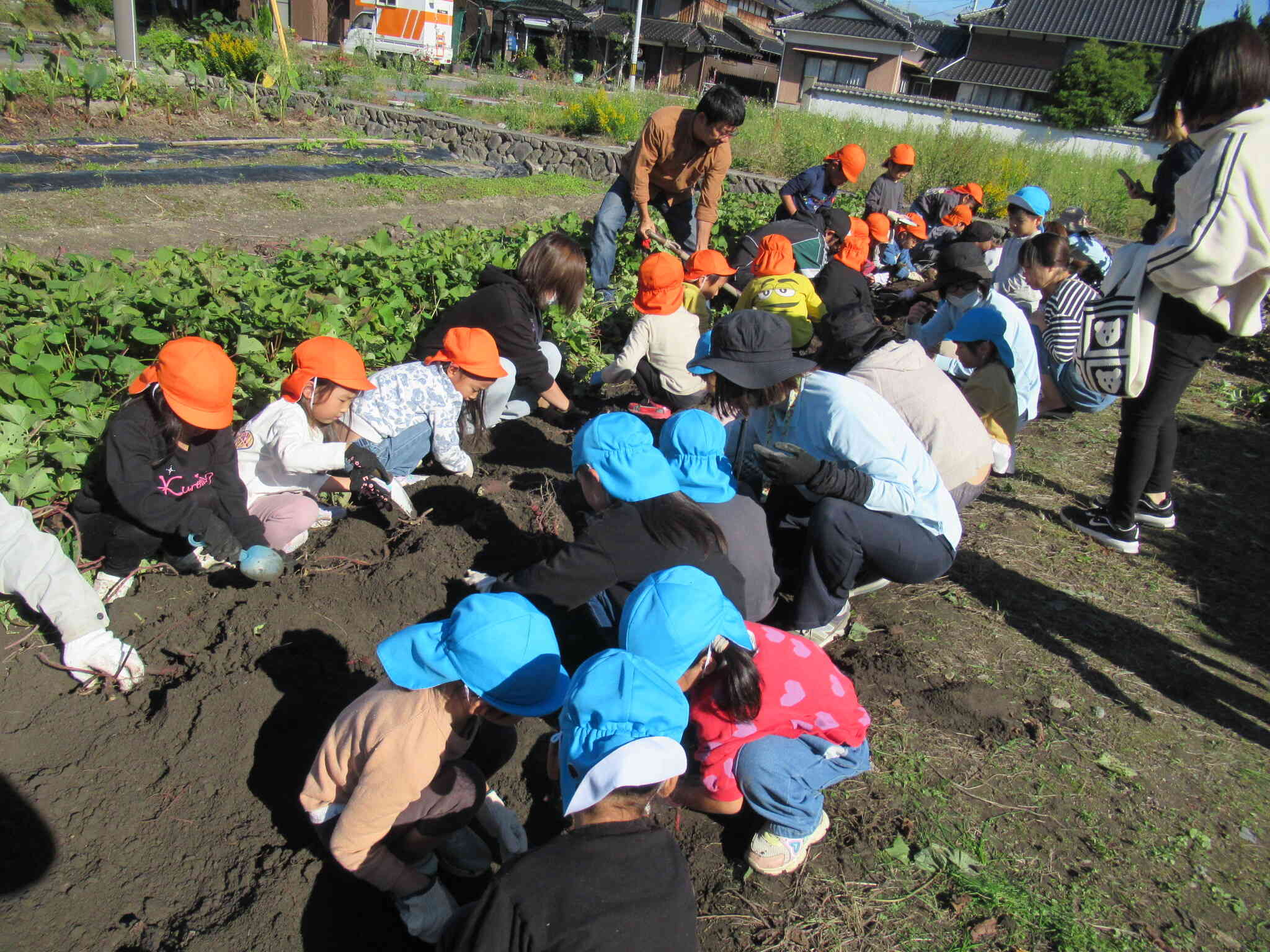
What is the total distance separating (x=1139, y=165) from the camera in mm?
16656

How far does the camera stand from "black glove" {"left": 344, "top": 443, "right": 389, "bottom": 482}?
10.6ft

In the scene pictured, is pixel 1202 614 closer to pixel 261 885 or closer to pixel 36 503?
pixel 261 885

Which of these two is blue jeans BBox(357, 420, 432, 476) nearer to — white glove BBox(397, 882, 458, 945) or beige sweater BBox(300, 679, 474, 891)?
beige sweater BBox(300, 679, 474, 891)

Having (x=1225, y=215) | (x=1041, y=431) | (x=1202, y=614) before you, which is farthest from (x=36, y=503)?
(x=1041, y=431)

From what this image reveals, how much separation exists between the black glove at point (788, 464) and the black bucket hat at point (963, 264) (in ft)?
8.58

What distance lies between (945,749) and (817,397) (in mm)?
1242

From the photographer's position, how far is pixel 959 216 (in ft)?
30.5

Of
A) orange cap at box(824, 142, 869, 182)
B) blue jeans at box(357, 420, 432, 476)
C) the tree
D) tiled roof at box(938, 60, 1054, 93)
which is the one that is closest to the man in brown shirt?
orange cap at box(824, 142, 869, 182)

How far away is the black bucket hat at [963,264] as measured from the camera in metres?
4.68

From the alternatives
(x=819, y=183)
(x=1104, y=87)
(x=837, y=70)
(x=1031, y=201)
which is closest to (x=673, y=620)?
(x=1031, y=201)

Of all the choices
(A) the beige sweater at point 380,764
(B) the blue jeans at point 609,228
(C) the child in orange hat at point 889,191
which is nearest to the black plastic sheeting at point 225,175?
(B) the blue jeans at point 609,228

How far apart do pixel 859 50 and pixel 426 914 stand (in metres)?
43.5

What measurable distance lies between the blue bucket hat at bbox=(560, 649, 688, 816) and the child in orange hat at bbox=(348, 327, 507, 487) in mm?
2076

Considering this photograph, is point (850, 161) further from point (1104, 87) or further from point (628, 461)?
point (1104, 87)
